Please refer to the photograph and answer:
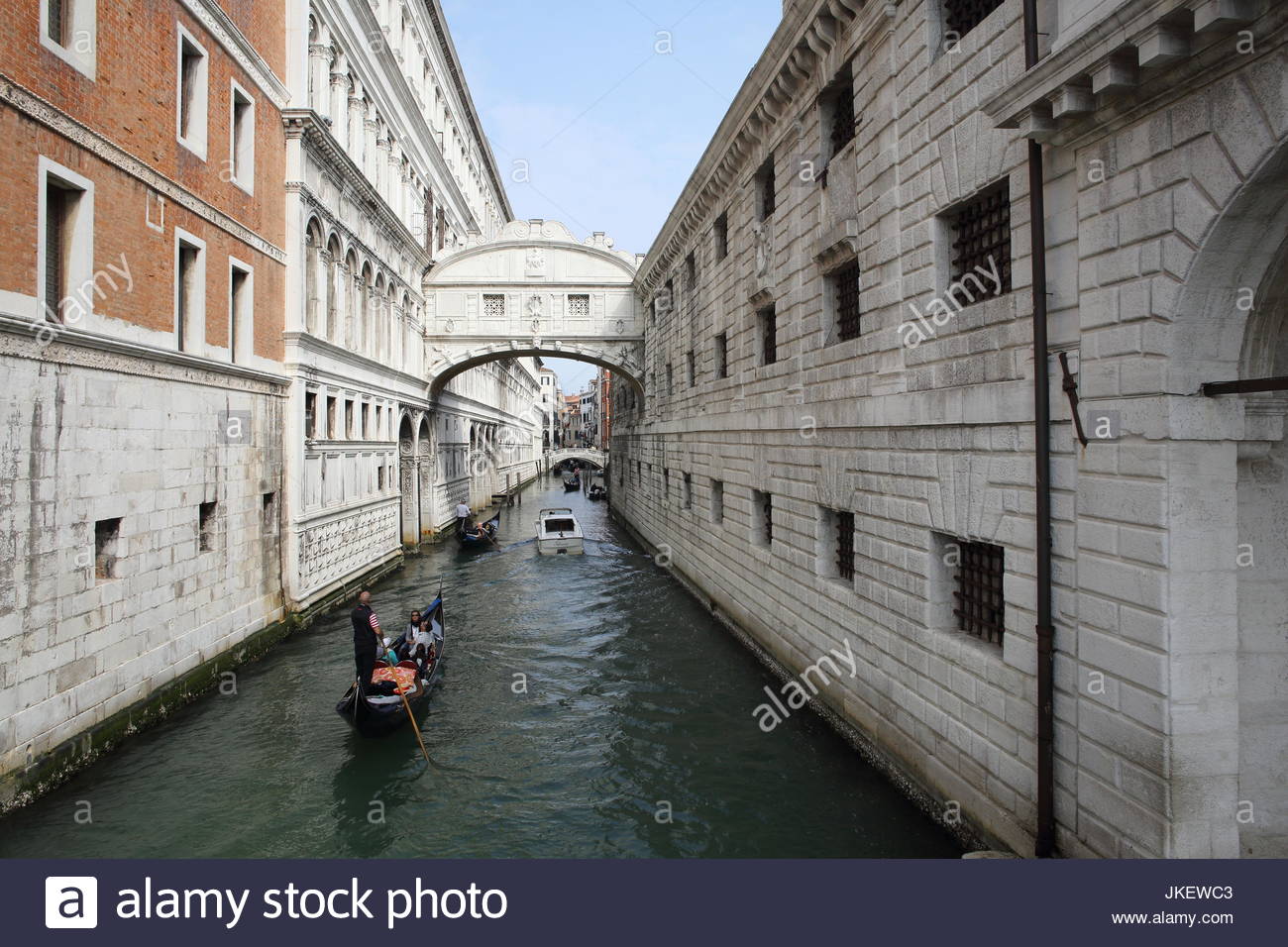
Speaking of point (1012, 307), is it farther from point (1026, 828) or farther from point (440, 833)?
point (440, 833)

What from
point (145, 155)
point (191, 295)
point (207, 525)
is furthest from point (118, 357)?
point (207, 525)

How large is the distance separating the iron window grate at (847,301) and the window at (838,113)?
1.44 metres

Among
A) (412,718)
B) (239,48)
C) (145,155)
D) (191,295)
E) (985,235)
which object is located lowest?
(412,718)

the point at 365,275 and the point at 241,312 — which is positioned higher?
the point at 365,275

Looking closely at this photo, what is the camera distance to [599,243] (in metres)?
25.5

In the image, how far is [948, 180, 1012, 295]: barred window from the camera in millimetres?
6098

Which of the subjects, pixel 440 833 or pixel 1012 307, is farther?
pixel 440 833

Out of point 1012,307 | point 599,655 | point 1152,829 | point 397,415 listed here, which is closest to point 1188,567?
point 1152,829

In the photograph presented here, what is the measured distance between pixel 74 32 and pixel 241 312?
486cm

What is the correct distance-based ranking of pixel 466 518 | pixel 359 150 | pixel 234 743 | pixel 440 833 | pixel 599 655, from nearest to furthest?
pixel 440 833
pixel 234 743
pixel 599 655
pixel 359 150
pixel 466 518

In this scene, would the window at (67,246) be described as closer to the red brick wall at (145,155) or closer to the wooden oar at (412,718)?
the red brick wall at (145,155)

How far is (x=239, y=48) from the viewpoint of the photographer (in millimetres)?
12094

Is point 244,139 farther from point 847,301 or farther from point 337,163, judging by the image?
point 847,301

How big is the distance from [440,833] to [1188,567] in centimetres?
655
